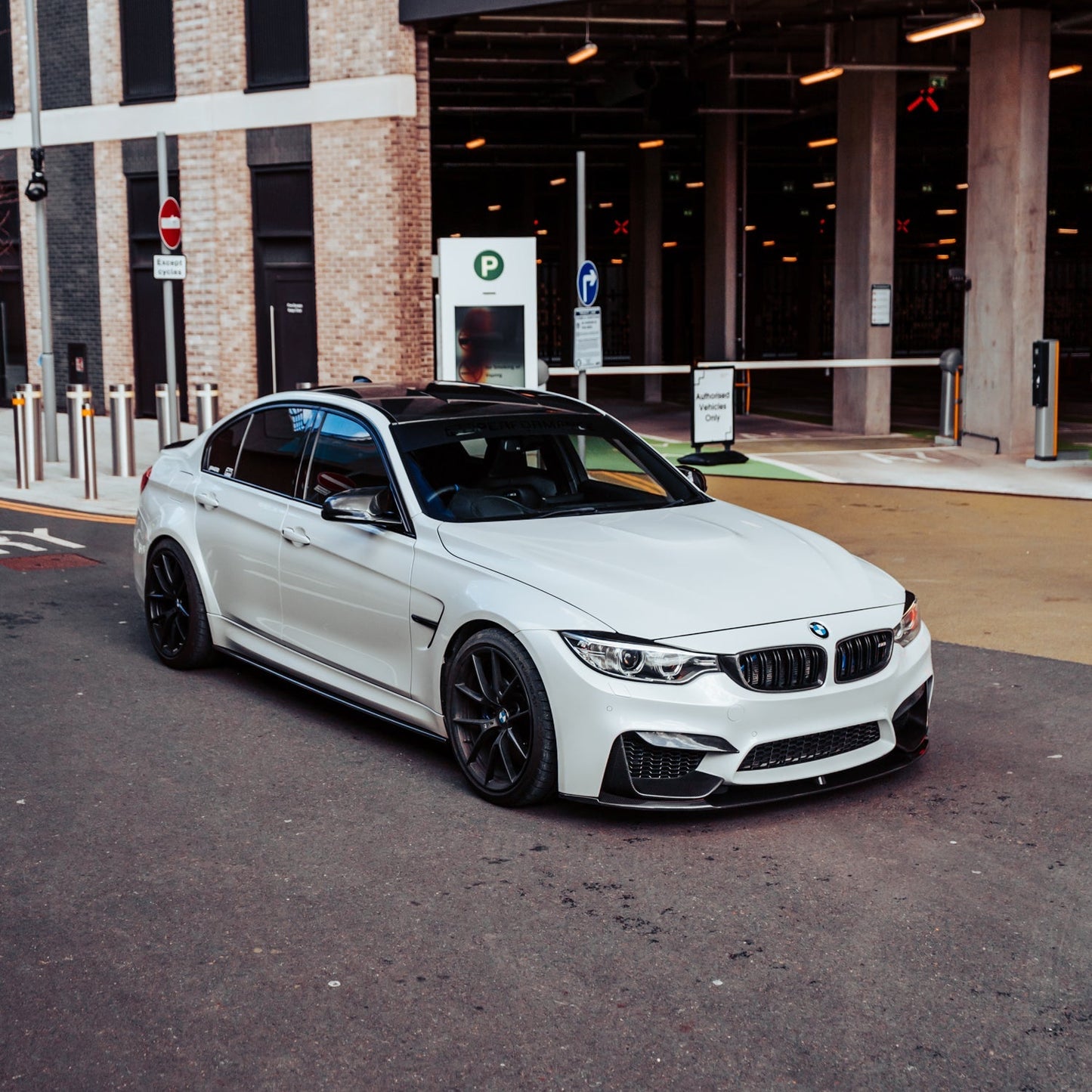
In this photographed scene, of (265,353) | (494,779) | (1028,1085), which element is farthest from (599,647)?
(265,353)

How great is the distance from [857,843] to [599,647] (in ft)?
3.92

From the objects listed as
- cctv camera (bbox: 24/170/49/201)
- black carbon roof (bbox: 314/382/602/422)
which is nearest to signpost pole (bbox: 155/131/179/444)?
cctv camera (bbox: 24/170/49/201)

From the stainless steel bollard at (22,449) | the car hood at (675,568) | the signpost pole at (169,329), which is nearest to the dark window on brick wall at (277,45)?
the signpost pole at (169,329)

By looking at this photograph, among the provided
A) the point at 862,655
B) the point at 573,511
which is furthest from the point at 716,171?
the point at 862,655

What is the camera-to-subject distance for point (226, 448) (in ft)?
27.0

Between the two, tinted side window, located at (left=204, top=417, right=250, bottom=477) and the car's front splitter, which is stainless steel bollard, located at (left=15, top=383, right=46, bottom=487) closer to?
tinted side window, located at (left=204, top=417, right=250, bottom=477)

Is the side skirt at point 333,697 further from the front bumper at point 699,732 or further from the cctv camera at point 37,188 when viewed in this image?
the cctv camera at point 37,188

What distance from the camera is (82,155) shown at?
2619cm

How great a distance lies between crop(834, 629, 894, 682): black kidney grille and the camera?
19.4 ft

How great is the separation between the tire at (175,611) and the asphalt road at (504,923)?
0.83 metres

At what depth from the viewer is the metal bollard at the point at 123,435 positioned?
58.4 ft

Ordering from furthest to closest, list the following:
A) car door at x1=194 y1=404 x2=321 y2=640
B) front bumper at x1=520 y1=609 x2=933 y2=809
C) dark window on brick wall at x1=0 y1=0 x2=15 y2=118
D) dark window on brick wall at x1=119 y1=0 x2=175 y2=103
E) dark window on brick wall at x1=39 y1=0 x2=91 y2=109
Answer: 1. dark window on brick wall at x1=0 y1=0 x2=15 y2=118
2. dark window on brick wall at x1=39 y1=0 x2=91 y2=109
3. dark window on brick wall at x1=119 y1=0 x2=175 y2=103
4. car door at x1=194 y1=404 x2=321 y2=640
5. front bumper at x1=520 y1=609 x2=933 y2=809

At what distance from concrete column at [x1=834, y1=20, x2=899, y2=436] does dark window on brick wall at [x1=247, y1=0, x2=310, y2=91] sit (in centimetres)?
785

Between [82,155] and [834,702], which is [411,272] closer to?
[82,155]
